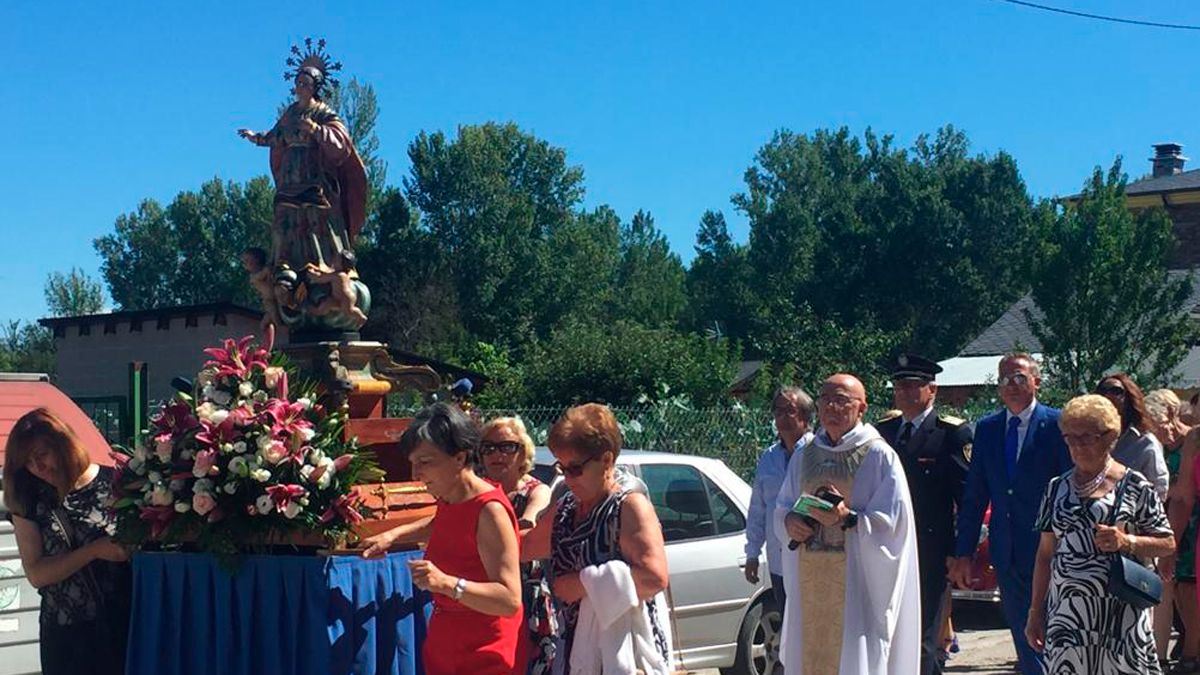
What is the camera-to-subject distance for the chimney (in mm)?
49344

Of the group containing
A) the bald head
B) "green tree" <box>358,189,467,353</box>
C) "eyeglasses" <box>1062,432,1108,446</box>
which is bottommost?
"eyeglasses" <box>1062,432,1108,446</box>

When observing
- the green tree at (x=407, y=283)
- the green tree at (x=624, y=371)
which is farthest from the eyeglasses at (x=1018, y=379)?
the green tree at (x=407, y=283)

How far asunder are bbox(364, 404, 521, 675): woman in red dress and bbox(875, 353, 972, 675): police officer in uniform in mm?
3857

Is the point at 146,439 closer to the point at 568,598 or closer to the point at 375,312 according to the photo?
the point at 568,598

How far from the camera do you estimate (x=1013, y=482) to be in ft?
23.1

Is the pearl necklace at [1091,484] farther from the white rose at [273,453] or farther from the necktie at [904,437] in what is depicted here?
the white rose at [273,453]

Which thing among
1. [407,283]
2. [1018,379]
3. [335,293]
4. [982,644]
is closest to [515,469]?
[335,293]

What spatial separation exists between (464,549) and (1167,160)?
50.7 metres

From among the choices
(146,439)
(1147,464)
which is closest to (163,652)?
(146,439)

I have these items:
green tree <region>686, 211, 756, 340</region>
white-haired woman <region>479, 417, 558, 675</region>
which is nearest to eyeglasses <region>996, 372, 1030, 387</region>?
→ white-haired woman <region>479, 417, 558, 675</region>

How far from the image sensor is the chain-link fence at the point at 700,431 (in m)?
13.1

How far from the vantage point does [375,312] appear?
173 ft

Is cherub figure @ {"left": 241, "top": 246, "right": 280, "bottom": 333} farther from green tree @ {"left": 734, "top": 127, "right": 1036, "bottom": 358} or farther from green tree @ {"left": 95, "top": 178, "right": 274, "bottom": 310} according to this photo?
green tree @ {"left": 95, "top": 178, "right": 274, "bottom": 310}

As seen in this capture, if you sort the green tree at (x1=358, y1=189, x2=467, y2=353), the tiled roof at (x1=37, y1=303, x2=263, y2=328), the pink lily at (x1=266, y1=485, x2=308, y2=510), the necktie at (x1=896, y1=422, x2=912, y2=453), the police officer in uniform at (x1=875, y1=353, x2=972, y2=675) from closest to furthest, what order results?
the pink lily at (x1=266, y1=485, x2=308, y2=510) → the police officer in uniform at (x1=875, y1=353, x2=972, y2=675) → the necktie at (x1=896, y1=422, x2=912, y2=453) → the tiled roof at (x1=37, y1=303, x2=263, y2=328) → the green tree at (x1=358, y1=189, x2=467, y2=353)
